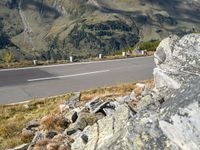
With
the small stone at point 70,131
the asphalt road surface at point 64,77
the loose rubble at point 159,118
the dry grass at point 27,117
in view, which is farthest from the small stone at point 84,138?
the asphalt road surface at point 64,77

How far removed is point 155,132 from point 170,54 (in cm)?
481

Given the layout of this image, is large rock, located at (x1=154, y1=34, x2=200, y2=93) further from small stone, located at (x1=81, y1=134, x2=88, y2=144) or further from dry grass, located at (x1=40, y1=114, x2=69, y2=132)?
dry grass, located at (x1=40, y1=114, x2=69, y2=132)

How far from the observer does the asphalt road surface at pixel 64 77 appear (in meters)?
25.0

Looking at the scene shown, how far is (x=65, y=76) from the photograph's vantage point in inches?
1192

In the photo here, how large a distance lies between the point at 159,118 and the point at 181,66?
310cm

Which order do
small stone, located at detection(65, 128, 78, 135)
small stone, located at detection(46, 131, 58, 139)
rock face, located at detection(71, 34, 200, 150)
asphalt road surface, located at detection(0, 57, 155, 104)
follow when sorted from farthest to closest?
asphalt road surface, located at detection(0, 57, 155, 104) < small stone, located at detection(65, 128, 78, 135) < small stone, located at detection(46, 131, 58, 139) < rock face, located at detection(71, 34, 200, 150)

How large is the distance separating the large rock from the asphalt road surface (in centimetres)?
1371

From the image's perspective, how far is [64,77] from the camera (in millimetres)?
29859

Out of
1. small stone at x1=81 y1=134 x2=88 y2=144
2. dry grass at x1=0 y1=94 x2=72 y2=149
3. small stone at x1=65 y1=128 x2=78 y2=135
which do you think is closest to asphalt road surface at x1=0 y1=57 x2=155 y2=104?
dry grass at x1=0 y1=94 x2=72 y2=149

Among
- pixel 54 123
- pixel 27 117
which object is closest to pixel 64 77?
pixel 27 117

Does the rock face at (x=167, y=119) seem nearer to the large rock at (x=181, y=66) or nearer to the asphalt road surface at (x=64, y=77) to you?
the large rock at (x=181, y=66)

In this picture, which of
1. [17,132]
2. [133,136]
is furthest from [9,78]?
[133,136]

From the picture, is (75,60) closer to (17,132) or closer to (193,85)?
(17,132)

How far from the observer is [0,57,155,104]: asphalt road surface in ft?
82.1
